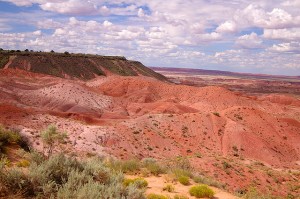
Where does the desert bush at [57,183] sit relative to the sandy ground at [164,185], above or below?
above

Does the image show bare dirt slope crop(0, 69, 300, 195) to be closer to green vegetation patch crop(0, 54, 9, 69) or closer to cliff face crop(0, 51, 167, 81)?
green vegetation patch crop(0, 54, 9, 69)

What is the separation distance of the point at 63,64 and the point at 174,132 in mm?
68685

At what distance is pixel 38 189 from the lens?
673 centimetres

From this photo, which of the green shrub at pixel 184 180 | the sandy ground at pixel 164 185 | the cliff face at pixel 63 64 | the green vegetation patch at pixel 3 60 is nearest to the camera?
the sandy ground at pixel 164 185

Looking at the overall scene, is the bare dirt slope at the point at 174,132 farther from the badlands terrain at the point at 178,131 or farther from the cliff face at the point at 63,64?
the cliff face at the point at 63,64

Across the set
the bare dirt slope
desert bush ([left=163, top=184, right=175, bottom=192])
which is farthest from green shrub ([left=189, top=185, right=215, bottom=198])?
the bare dirt slope

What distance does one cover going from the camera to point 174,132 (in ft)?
111

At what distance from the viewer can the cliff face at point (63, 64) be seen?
85.4m

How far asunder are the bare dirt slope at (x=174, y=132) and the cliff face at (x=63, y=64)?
101ft

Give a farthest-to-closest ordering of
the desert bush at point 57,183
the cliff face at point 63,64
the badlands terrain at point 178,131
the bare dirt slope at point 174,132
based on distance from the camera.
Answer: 1. the cliff face at point 63,64
2. the bare dirt slope at point 174,132
3. the badlands terrain at point 178,131
4. the desert bush at point 57,183

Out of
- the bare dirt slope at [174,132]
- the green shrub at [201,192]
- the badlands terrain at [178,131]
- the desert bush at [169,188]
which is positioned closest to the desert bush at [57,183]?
the desert bush at [169,188]

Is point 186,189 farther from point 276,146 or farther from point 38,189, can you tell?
point 276,146

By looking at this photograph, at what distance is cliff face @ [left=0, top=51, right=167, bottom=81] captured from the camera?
85400mm

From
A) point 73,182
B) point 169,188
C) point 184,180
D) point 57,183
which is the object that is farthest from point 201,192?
point 57,183
